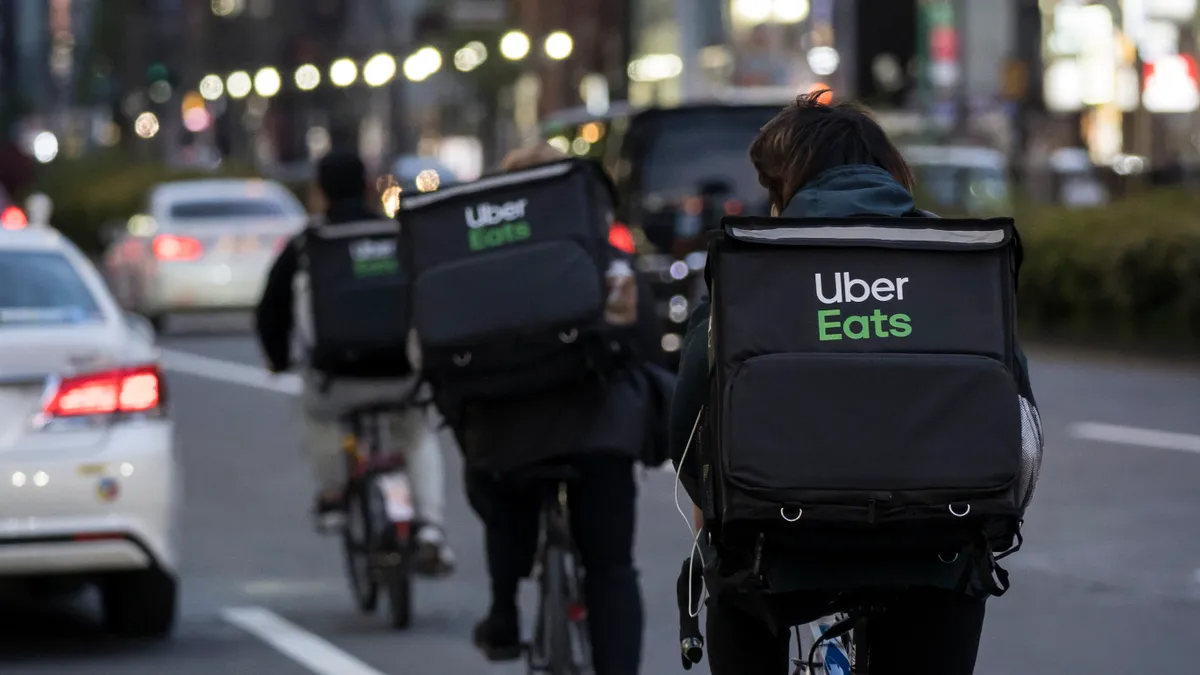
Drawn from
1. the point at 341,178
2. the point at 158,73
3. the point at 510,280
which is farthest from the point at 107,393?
the point at 158,73

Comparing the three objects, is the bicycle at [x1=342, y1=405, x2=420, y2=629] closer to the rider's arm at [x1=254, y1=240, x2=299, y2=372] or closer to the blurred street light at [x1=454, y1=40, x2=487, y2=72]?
the rider's arm at [x1=254, y1=240, x2=299, y2=372]

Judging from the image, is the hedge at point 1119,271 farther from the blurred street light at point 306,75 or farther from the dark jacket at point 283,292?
the blurred street light at point 306,75

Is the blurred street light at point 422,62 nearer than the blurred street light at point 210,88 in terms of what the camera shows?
Yes

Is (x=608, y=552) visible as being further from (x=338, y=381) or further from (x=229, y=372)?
(x=229, y=372)

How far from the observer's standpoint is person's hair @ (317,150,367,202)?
9438 mm

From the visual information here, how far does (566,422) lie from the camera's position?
6.54 metres

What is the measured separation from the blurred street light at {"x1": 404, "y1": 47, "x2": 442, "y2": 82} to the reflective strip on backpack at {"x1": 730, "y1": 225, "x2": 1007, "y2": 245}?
40.1 meters

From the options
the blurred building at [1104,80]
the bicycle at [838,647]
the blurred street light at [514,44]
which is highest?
the bicycle at [838,647]

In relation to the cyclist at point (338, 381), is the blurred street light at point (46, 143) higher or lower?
lower

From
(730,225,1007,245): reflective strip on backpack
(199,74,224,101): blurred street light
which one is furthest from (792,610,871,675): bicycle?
(199,74,224,101): blurred street light

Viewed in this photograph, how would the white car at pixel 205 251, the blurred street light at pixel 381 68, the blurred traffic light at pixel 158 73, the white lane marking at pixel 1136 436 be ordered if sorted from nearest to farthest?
the white lane marking at pixel 1136 436
the white car at pixel 205 251
the blurred street light at pixel 381 68
the blurred traffic light at pixel 158 73

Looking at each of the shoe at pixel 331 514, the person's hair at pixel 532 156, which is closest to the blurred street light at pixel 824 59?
the shoe at pixel 331 514

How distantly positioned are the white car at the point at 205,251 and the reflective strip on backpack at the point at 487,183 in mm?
20320

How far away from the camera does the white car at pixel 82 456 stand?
818cm
